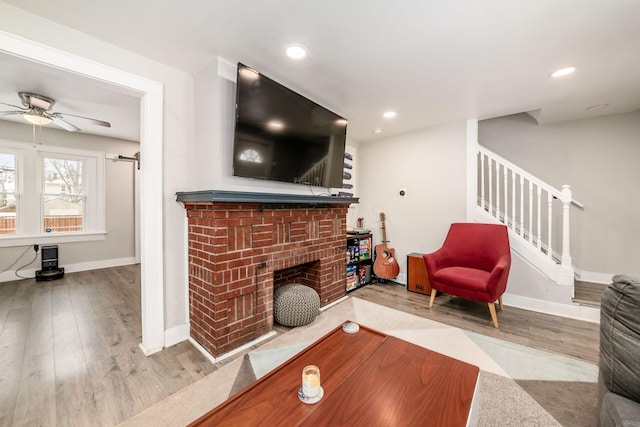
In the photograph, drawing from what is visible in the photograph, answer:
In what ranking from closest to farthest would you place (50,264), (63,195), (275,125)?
(275,125), (50,264), (63,195)

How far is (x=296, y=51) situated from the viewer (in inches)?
72.7

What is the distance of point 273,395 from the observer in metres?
1.01

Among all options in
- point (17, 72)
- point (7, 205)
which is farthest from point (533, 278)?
point (7, 205)

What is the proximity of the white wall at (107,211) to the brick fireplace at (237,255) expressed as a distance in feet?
12.0

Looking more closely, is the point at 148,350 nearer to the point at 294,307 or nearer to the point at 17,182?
the point at 294,307

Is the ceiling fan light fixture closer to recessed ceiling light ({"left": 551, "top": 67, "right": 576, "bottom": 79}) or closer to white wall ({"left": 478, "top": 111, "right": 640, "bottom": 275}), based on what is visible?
recessed ceiling light ({"left": 551, "top": 67, "right": 576, "bottom": 79})

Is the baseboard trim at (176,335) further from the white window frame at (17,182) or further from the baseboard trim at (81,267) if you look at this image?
the white window frame at (17,182)

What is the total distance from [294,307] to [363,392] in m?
1.30

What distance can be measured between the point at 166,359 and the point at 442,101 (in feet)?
11.6

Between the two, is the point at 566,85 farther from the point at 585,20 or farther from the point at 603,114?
the point at 603,114

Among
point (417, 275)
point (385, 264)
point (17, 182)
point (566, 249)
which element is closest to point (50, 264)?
point (17, 182)

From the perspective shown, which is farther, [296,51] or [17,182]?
[17,182]

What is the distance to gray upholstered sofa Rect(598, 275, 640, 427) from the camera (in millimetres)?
895

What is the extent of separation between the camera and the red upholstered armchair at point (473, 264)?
232cm
